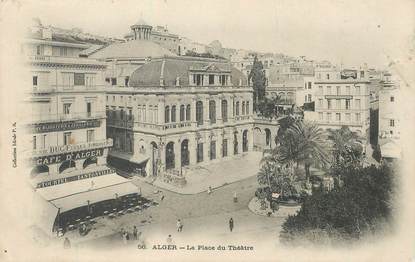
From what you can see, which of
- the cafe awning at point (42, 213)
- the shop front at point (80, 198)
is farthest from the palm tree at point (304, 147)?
the cafe awning at point (42, 213)

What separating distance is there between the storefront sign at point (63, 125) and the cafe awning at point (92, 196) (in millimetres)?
4934

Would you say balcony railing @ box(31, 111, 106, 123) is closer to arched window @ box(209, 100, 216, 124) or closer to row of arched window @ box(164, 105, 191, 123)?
row of arched window @ box(164, 105, 191, 123)

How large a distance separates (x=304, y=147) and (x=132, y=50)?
73.9 ft

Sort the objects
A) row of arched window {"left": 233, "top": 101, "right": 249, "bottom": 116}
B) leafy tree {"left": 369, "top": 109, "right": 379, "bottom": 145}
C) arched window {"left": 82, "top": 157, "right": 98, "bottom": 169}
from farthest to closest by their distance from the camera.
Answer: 1. leafy tree {"left": 369, "top": 109, "right": 379, "bottom": 145}
2. row of arched window {"left": 233, "top": 101, "right": 249, "bottom": 116}
3. arched window {"left": 82, "top": 157, "right": 98, "bottom": 169}

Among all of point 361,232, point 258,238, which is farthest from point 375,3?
point 258,238

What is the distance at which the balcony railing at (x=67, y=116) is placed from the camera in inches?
1025

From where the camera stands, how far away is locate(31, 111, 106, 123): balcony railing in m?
26.0

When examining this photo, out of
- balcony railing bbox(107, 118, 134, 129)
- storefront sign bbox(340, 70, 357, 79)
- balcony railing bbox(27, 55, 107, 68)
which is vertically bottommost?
balcony railing bbox(107, 118, 134, 129)

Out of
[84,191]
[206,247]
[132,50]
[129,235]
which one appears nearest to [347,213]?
[206,247]

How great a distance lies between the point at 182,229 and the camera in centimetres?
2333

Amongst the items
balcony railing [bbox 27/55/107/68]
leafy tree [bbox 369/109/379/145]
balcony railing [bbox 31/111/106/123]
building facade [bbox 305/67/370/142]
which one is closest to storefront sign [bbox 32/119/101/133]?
balcony railing [bbox 31/111/106/123]

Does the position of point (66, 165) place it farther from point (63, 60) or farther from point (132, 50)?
point (132, 50)

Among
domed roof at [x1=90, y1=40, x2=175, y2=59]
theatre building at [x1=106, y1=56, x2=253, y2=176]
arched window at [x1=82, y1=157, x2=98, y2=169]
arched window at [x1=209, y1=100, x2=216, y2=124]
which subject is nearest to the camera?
arched window at [x1=82, y1=157, x2=98, y2=169]

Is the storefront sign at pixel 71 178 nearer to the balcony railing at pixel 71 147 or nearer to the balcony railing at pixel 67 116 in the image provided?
the balcony railing at pixel 71 147
